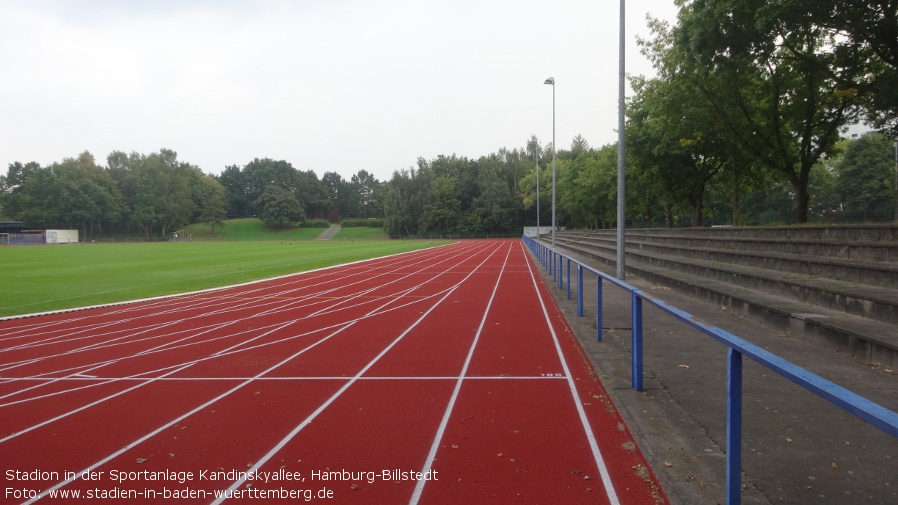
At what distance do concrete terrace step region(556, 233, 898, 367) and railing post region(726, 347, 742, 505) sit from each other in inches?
144

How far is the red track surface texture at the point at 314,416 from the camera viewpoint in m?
3.39

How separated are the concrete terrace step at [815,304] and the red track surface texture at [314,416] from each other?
288 cm

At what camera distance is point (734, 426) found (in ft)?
8.54

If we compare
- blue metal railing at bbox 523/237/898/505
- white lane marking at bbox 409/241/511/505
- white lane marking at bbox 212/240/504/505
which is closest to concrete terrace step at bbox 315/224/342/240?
white lane marking at bbox 212/240/504/505

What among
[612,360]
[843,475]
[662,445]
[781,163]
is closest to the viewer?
[843,475]

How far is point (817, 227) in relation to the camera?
→ 10.7 meters

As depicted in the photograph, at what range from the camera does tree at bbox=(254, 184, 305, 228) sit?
92750mm

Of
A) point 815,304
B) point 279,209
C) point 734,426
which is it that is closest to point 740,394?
point 734,426

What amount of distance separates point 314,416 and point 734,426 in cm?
341

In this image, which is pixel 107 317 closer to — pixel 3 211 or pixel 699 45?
pixel 699 45

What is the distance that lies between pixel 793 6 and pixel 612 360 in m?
9.38

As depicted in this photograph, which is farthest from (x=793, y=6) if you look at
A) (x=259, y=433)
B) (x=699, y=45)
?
(x=259, y=433)

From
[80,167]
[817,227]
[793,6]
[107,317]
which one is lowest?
[107,317]

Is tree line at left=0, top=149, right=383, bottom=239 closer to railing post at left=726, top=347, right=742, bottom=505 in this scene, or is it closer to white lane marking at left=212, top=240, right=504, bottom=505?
white lane marking at left=212, top=240, right=504, bottom=505
